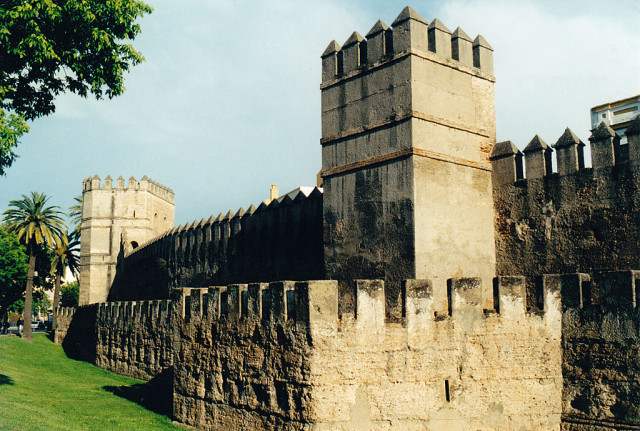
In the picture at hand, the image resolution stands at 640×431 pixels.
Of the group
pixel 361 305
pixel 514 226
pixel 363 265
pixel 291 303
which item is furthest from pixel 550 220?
pixel 291 303

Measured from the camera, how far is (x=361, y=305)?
372 inches

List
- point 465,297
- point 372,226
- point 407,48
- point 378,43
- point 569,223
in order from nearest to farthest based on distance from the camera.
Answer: point 465,297, point 569,223, point 407,48, point 372,226, point 378,43

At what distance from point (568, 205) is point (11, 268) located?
3265cm

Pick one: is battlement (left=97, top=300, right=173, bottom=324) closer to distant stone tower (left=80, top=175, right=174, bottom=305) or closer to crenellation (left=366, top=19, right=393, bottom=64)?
crenellation (left=366, top=19, right=393, bottom=64)

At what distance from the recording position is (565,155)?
11.4 meters

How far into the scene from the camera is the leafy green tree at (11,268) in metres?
34.9

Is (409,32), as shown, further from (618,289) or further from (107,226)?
(107,226)

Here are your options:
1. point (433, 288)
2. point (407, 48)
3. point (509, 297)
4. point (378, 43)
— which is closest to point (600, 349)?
point (509, 297)

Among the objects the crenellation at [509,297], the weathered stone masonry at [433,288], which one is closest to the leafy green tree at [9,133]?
the weathered stone masonry at [433,288]

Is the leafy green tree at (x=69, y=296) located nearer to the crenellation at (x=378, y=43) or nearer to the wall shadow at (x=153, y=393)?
the wall shadow at (x=153, y=393)

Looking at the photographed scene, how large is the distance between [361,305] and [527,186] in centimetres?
458

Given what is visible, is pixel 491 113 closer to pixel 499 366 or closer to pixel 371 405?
pixel 499 366

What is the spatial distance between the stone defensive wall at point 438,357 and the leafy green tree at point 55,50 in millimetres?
5310

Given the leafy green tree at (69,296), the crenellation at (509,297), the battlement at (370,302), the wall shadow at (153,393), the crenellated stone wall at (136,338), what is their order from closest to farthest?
1. the battlement at (370,302)
2. the crenellation at (509,297)
3. the wall shadow at (153,393)
4. the crenellated stone wall at (136,338)
5. the leafy green tree at (69,296)
